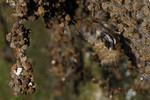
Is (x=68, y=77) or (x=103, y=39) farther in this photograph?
(x=68, y=77)

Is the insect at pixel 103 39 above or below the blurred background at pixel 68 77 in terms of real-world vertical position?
above

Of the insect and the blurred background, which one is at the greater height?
the insect

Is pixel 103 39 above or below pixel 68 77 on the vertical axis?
above

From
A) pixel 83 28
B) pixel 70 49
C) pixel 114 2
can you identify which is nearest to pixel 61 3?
pixel 83 28

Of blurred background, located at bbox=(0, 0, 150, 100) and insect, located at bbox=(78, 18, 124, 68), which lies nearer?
insect, located at bbox=(78, 18, 124, 68)

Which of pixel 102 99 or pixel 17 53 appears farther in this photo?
pixel 102 99

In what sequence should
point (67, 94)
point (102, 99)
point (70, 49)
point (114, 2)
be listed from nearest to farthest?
point (114, 2) < point (70, 49) < point (102, 99) < point (67, 94)

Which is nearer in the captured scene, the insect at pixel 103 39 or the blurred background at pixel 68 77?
the insect at pixel 103 39

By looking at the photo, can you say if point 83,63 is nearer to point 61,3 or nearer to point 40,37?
point 40,37
